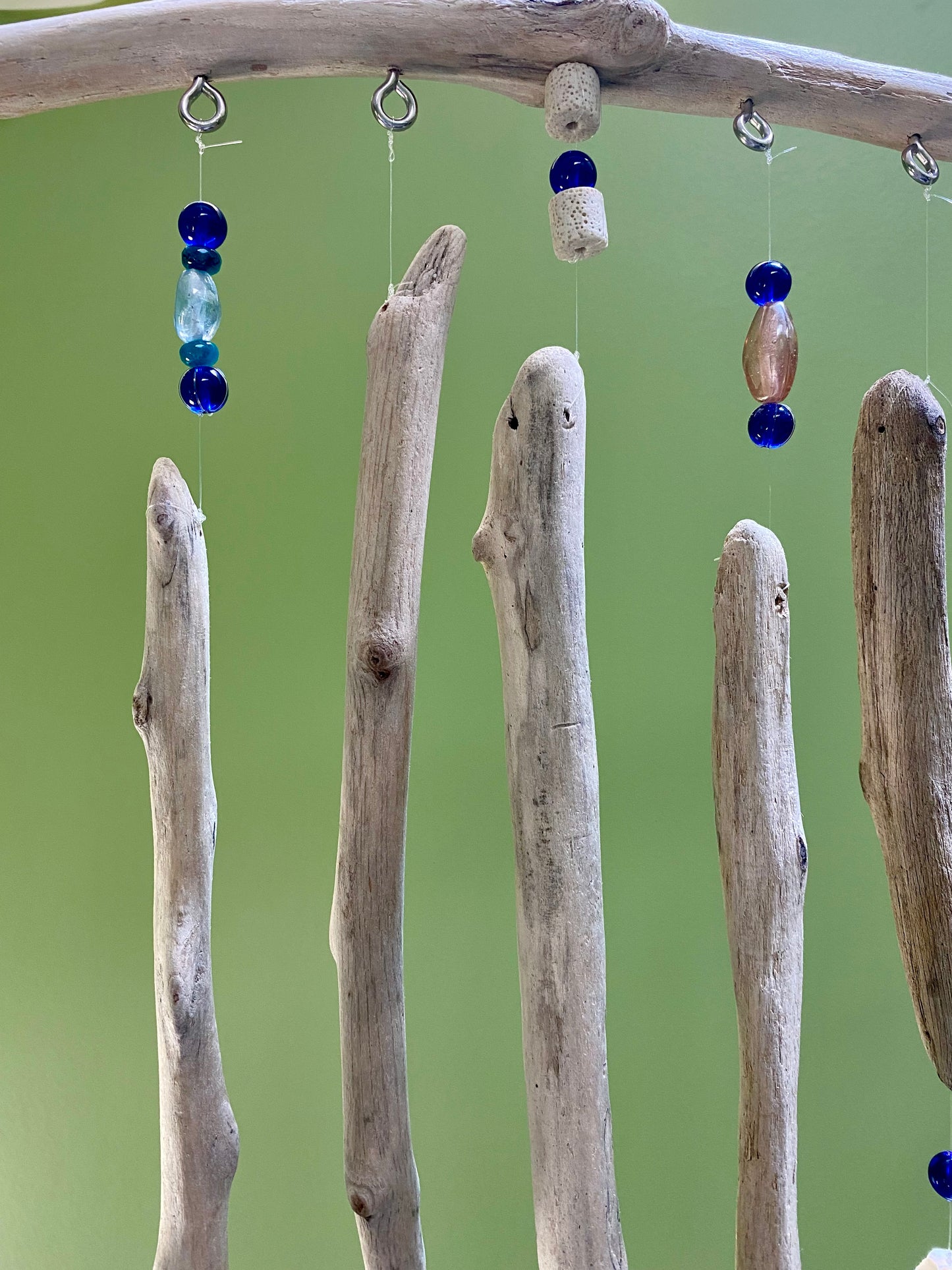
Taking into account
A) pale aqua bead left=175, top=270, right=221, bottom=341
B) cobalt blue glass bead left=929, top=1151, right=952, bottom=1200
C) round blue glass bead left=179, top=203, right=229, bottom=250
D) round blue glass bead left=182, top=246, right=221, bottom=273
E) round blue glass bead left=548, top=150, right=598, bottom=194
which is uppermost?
round blue glass bead left=548, top=150, right=598, bottom=194

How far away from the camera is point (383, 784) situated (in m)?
0.74

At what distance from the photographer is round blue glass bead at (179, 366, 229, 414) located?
82cm

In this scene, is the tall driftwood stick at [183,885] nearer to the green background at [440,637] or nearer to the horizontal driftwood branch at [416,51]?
the horizontal driftwood branch at [416,51]

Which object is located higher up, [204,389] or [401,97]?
[401,97]

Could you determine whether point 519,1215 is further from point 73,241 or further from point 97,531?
point 73,241

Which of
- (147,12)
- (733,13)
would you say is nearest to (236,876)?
(147,12)

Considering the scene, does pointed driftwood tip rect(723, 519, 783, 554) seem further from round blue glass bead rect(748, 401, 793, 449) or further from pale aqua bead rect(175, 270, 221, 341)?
pale aqua bead rect(175, 270, 221, 341)

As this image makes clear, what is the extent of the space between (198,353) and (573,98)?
0.32 meters

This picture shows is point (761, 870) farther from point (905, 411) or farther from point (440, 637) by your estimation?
point (440, 637)

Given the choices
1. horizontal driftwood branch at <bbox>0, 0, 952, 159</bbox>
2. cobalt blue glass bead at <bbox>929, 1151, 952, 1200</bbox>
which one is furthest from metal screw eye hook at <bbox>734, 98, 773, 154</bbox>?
cobalt blue glass bead at <bbox>929, 1151, 952, 1200</bbox>

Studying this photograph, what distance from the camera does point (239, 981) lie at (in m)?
1.35

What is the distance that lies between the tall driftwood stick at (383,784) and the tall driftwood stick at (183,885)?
4.8 inches

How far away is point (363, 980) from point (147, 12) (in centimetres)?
66

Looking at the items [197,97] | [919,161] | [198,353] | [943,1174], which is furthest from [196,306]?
[943,1174]
